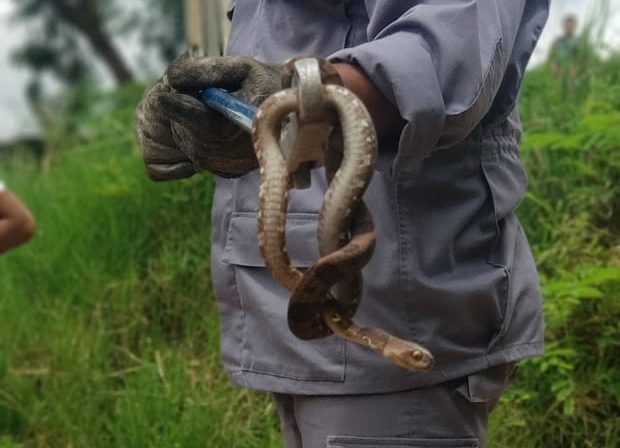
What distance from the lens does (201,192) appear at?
4.25 meters

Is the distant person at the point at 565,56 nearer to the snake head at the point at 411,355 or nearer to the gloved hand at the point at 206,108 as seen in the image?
the gloved hand at the point at 206,108

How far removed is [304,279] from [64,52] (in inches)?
564

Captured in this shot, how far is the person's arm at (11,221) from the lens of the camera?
2074 mm

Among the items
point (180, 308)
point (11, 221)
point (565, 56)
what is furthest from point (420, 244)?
point (565, 56)

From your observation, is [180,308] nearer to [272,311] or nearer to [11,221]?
[11,221]

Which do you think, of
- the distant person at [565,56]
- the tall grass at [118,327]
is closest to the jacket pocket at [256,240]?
the tall grass at [118,327]

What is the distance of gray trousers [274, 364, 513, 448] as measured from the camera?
74.2 inches

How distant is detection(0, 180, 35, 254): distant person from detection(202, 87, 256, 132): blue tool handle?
50 cm

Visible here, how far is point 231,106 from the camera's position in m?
1.66

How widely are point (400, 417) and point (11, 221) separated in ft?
2.54

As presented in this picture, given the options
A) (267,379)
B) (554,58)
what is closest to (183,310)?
(554,58)

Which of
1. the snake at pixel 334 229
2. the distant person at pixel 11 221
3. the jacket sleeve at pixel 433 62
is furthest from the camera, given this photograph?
the distant person at pixel 11 221

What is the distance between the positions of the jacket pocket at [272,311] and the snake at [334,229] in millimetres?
424

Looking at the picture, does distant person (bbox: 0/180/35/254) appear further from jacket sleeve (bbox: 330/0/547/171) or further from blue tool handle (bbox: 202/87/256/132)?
jacket sleeve (bbox: 330/0/547/171)
